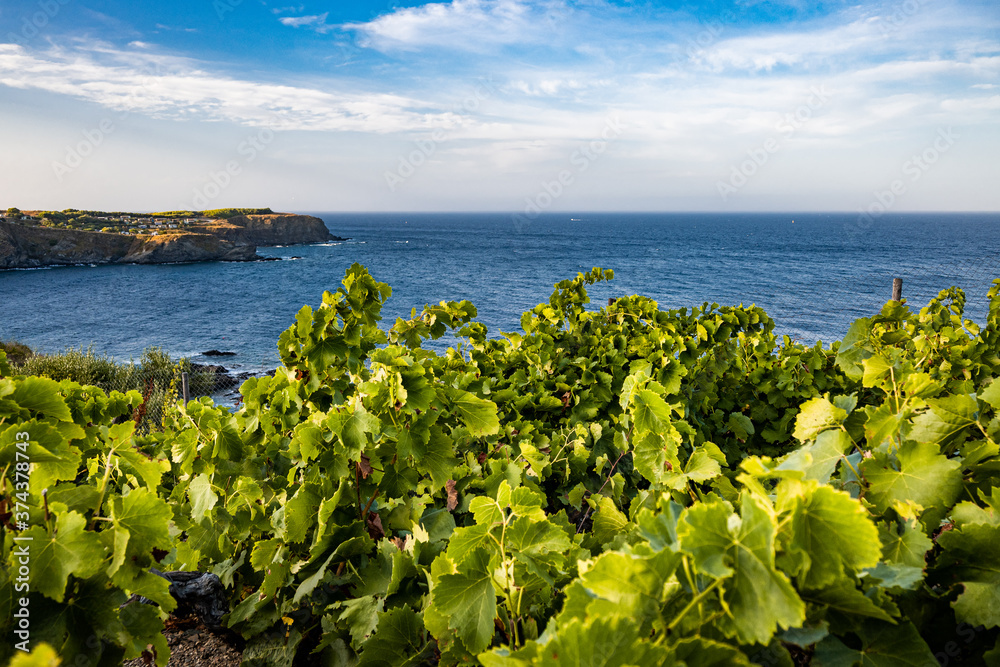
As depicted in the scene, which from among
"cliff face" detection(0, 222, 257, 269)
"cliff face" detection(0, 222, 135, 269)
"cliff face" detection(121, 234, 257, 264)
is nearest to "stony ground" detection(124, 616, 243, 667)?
"cliff face" detection(0, 222, 257, 269)

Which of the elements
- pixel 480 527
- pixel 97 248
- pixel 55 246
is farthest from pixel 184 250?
pixel 480 527

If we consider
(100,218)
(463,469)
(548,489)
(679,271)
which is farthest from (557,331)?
(100,218)

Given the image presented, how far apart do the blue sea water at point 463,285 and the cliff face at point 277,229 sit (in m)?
10.5

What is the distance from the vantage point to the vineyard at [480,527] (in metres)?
0.81

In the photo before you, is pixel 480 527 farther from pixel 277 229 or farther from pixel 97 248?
pixel 277 229

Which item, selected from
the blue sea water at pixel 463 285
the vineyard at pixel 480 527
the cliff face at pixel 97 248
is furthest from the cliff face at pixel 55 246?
the vineyard at pixel 480 527

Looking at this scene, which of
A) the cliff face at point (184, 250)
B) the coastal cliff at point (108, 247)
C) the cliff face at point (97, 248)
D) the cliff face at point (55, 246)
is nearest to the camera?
the cliff face at point (55, 246)

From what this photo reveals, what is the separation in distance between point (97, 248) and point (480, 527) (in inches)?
3674

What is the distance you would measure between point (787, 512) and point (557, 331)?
13.9 ft

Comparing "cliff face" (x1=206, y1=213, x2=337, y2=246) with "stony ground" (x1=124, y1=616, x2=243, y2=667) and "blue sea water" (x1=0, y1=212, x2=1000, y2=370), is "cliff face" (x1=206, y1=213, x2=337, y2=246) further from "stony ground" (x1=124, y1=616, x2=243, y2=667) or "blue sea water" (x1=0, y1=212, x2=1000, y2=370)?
"stony ground" (x1=124, y1=616, x2=243, y2=667)

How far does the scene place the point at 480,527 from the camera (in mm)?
1367

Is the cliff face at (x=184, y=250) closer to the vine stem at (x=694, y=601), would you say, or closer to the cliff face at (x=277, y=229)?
the cliff face at (x=277, y=229)

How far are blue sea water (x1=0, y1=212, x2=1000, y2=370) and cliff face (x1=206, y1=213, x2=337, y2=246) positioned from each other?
34.6 ft

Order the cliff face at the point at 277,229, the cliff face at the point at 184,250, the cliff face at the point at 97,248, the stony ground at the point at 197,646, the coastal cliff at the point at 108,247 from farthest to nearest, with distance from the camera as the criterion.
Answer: the cliff face at the point at 277,229 < the cliff face at the point at 184,250 < the coastal cliff at the point at 108,247 < the cliff face at the point at 97,248 < the stony ground at the point at 197,646
